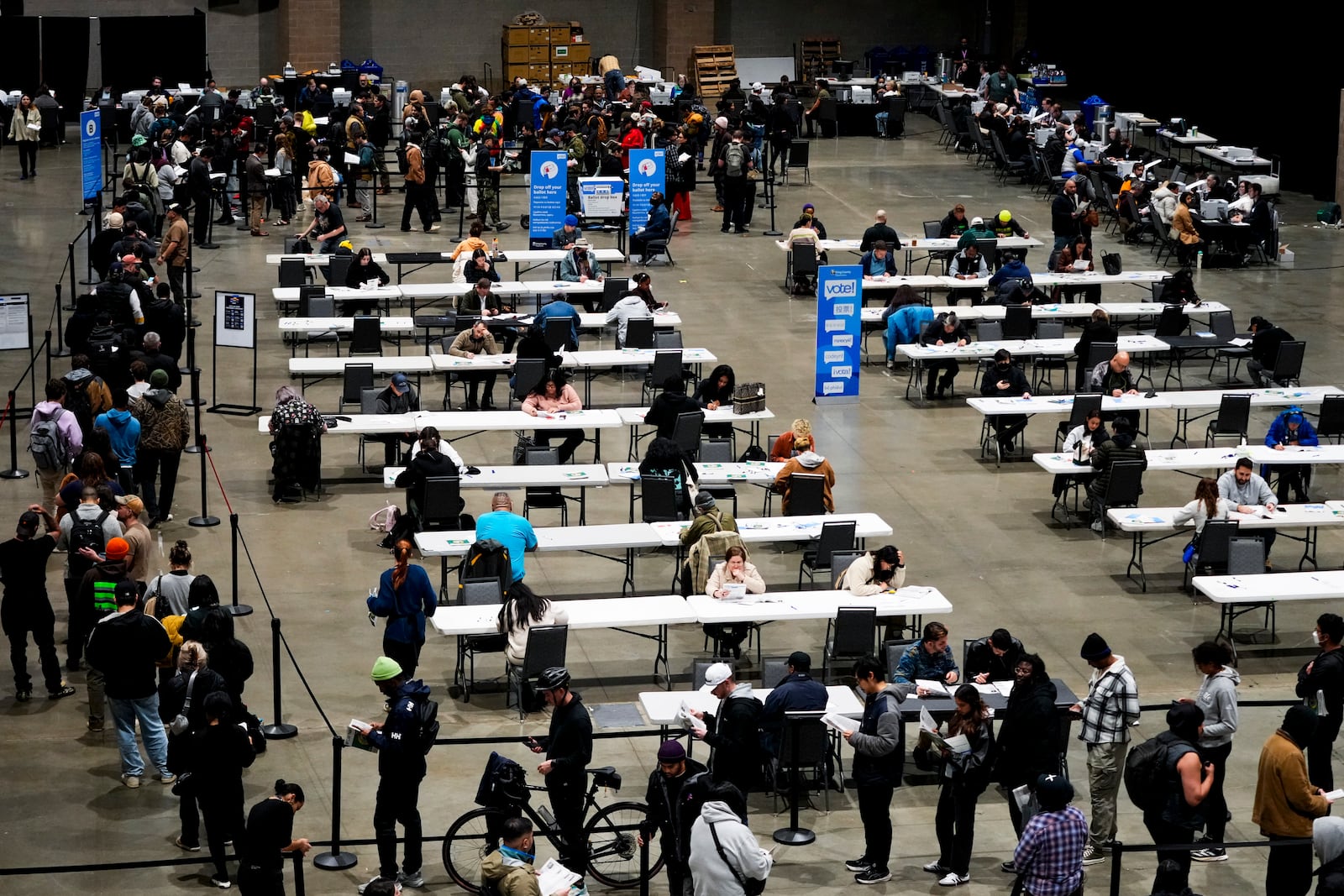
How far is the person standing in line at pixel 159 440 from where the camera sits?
696 inches

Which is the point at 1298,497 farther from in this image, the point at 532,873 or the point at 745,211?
the point at 745,211

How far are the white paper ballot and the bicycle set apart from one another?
131 centimetres

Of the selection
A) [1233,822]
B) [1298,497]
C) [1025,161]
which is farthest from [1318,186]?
[1233,822]

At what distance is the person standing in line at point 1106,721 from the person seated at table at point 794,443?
6.09 m

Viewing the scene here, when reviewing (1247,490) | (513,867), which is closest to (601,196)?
(1247,490)

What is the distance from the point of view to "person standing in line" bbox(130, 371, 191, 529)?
17.7 meters

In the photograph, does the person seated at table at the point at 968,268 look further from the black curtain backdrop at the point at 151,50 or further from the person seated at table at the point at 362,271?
the black curtain backdrop at the point at 151,50

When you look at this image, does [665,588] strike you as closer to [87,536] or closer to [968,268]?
[87,536]

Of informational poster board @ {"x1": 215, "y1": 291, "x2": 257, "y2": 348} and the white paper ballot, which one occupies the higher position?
informational poster board @ {"x1": 215, "y1": 291, "x2": 257, "y2": 348}

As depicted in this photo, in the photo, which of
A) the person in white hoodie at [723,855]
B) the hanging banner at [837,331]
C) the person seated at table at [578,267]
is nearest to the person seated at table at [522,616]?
the person in white hoodie at [723,855]

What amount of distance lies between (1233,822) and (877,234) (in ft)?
50.9

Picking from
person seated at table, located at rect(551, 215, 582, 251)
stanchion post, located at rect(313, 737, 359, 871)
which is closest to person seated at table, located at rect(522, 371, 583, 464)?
person seated at table, located at rect(551, 215, 582, 251)

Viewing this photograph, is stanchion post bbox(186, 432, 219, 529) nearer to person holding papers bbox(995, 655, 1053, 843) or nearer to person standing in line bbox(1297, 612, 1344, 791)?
person holding papers bbox(995, 655, 1053, 843)

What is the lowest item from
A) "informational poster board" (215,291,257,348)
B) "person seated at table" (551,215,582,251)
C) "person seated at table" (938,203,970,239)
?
"informational poster board" (215,291,257,348)
